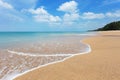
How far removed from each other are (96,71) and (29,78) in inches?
98.4

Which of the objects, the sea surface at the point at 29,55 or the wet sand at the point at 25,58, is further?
the sea surface at the point at 29,55

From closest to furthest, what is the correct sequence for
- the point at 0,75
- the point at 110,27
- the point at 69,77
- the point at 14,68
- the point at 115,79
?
the point at 115,79, the point at 69,77, the point at 0,75, the point at 14,68, the point at 110,27

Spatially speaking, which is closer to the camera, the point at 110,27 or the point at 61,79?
the point at 61,79

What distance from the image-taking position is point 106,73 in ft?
14.5

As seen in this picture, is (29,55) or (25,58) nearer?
(25,58)

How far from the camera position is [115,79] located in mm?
3910

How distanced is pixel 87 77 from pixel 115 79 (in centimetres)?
88

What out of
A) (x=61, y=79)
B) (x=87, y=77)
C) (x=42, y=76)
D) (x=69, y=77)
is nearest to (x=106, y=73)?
(x=87, y=77)

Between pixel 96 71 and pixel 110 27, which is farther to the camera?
pixel 110 27

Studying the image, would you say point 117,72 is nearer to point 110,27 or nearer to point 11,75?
point 11,75

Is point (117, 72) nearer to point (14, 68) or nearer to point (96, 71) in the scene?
point (96, 71)

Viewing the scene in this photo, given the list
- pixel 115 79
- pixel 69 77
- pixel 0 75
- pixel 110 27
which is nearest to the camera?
pixel 115 79

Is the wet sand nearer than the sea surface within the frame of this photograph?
Yes

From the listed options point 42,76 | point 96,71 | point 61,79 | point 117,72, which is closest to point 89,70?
point 96,71
